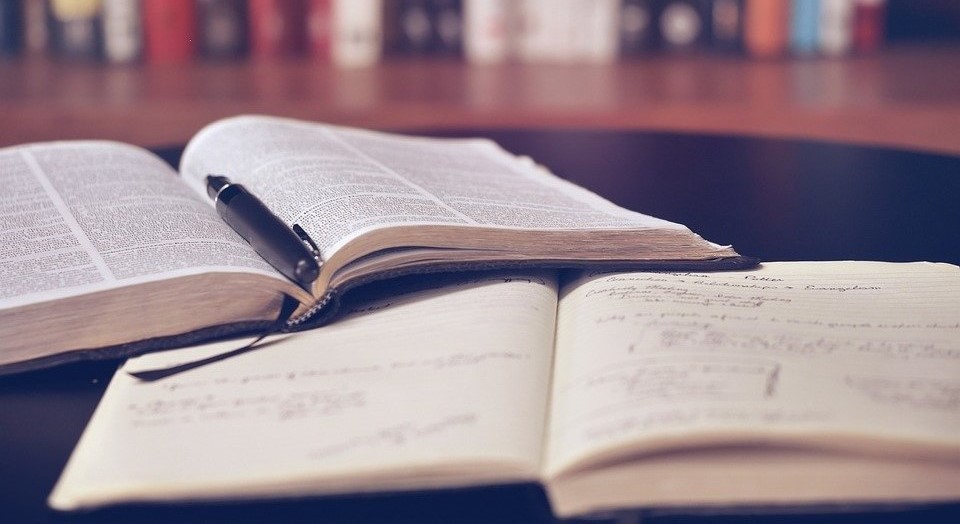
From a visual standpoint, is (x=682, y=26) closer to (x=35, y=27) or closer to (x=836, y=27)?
(x=836, y=27)

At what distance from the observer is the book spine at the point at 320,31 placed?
1681mm

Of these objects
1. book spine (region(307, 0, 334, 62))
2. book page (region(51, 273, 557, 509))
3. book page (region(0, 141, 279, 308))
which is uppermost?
book page (region(0, 141, 279, 308))

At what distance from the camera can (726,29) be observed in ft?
5.54

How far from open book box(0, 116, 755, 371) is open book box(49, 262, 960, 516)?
2cm

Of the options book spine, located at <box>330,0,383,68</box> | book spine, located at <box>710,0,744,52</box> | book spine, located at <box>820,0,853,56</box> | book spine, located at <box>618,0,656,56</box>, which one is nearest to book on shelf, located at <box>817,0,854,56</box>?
book spine, located at <box>820,0,853,56</box>

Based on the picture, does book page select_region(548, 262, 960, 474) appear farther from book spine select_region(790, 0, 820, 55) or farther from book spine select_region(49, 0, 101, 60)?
book spine select_region(49, 0, 101, 60)

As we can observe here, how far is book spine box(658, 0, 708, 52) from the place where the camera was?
5.53 feet

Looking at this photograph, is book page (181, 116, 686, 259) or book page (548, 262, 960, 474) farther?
book page (181, 116, 686, 259)

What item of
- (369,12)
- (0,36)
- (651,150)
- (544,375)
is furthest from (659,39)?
(544,375)

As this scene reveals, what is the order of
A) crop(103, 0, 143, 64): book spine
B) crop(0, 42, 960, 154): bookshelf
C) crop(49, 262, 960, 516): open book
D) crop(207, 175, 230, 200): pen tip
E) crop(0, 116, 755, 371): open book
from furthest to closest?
crop(103, 0, 143, 64): book spine < crop(0, 42, 960, 154): bookshelf < crop(207, 175, 230, 200): pen tip < crop(0, 116, 755, 371): open book < crop(49, 262, 960, 516): open book

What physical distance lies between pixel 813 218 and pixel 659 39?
1062mm

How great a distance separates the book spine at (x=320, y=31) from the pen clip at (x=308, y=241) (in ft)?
3.85

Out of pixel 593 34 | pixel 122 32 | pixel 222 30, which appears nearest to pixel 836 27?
pixel 593 34

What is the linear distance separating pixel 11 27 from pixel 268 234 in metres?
1.35
